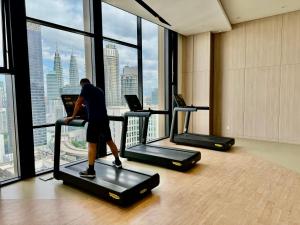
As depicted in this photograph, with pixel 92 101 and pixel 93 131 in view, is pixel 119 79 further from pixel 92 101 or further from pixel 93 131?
pixel 93 131

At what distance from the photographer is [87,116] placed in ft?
11.4

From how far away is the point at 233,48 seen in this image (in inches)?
276

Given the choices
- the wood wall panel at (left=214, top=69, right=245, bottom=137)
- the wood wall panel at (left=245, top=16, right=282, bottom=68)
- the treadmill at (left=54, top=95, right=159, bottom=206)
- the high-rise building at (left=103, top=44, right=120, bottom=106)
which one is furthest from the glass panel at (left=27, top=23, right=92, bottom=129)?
the wood wall panel at (left=245, top=16, right=282, bottom=68)

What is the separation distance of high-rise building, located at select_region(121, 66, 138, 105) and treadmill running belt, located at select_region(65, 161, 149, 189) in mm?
2392

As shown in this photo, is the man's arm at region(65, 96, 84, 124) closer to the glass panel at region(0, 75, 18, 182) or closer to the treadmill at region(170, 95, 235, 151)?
the glass panel at region(0, 75, 18, 182)

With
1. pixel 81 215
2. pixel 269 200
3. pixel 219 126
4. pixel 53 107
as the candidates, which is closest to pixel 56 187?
pixel 81 215

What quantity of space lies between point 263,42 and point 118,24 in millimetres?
4264

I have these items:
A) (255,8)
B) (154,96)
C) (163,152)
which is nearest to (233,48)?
(255,8)

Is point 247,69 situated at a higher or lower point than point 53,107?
higher

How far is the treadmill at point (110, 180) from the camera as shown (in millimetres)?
2812

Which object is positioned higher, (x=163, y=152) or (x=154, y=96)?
(x=154, y=96)

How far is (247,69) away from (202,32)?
75.2 inches

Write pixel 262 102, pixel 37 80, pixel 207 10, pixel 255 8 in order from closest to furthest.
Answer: pixel 37 80
pixel 207 10
pixel 255 8
pixel 262 102

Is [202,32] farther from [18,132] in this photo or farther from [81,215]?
[81,215]
